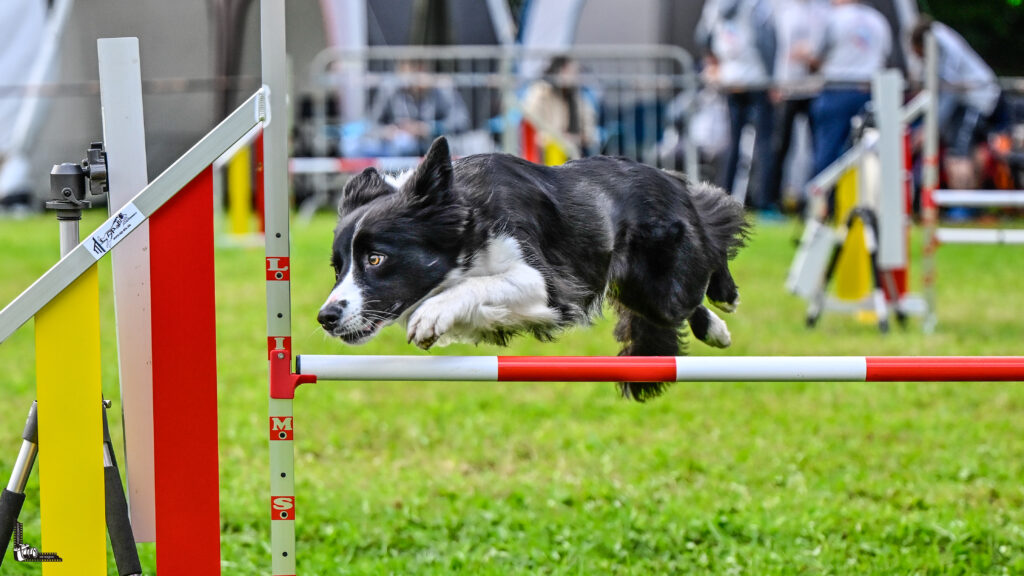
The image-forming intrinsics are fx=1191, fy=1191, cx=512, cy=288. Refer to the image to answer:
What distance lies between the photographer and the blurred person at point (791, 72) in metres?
11.0

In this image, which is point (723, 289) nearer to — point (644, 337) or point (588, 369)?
point (644, 337)

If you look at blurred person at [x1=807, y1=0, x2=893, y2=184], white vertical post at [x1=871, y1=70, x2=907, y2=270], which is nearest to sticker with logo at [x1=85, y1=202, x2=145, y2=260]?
white vertical post at [x1=871, y1=70, x2=907, y2=270]

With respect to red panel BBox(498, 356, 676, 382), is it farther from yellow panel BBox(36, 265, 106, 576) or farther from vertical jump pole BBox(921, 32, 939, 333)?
vertical jump pole BBox(921, 32, 939, 333)

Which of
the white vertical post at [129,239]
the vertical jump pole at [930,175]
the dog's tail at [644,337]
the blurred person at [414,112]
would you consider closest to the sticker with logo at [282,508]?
the white vertical post at [129,239]

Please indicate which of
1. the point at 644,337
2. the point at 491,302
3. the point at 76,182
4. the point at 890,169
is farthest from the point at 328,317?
the point at 890,169

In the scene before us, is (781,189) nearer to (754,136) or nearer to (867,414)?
(754,136)

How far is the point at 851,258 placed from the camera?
7.45m

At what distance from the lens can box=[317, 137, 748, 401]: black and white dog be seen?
7.22 feet

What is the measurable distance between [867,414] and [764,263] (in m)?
4.66

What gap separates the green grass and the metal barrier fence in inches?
258

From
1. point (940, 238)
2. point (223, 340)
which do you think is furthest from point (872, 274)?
point (223, 340)

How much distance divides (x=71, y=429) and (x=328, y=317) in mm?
603

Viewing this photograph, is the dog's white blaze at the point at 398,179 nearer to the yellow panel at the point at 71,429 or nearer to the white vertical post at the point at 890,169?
the yellow panel at the point at 71,429

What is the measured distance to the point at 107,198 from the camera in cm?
237
